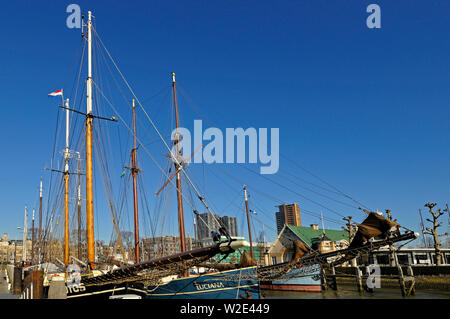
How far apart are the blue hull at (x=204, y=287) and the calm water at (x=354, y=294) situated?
43.5 ft

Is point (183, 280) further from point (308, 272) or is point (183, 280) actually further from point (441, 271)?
point (441, 271)

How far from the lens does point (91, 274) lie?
69.3ft

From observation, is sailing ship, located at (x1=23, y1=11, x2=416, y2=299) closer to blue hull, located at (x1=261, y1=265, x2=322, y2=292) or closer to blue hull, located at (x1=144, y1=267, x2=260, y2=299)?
blue hull, located at (x1=144, y1=267, x2=260, y2=299)

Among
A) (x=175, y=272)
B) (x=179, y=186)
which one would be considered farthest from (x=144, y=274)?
(x=179, y=186)

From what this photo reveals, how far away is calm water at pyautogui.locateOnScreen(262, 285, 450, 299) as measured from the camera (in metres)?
29.4

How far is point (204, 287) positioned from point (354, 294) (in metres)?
19.4

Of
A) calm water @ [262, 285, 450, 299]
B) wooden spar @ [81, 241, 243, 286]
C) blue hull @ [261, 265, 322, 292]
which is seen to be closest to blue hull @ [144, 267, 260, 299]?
wooden spar @ [81, 241, 243, 286]

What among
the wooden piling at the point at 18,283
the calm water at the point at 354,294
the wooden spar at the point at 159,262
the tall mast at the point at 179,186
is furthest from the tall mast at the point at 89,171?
the calm water at the point at 354,294

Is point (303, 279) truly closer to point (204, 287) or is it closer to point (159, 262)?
point (204, 287)

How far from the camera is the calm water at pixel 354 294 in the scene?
29406 millimetres

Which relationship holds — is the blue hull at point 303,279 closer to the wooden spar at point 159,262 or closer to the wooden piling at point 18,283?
the wooden spar at point 159,262
